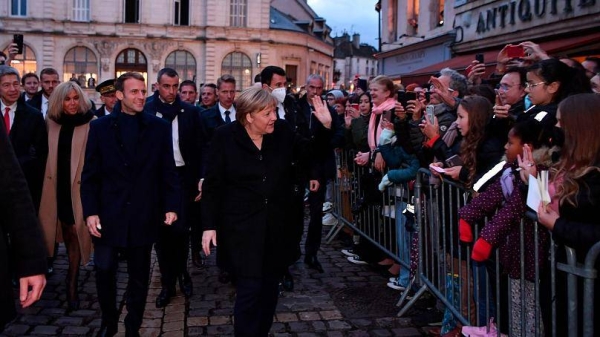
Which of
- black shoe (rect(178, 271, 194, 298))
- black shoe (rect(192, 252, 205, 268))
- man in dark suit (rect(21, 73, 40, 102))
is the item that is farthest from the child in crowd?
man in dark suit (rect(21, 73, 40, 102))

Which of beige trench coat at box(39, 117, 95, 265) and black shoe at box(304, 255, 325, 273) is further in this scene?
black shoe at box(304, 255, 325, 273)

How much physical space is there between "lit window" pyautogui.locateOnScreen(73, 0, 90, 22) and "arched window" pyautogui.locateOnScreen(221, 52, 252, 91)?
10724 millimetres

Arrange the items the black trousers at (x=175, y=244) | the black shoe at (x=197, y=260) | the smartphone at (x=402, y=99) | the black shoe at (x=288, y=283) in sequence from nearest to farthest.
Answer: the black trousers at (x=175, y=244), the smartphone at (x=402, y=99), the black shoe at (x=288, y=283), the black shoe at (x=197, y=260)

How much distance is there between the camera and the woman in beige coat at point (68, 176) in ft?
19.4

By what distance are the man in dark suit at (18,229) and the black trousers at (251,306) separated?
197cm

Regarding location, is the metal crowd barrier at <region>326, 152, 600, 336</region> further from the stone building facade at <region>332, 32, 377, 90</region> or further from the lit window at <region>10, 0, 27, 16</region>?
the stone building facade at <region>332, 32, 377, 90</region>

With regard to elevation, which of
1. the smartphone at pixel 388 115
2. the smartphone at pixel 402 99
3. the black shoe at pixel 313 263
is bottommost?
the black shoe at pixel 313 263

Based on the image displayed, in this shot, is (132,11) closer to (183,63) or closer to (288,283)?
(183,63)

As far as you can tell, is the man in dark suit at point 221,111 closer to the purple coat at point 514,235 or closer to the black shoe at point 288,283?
the black shoe at point 288,283

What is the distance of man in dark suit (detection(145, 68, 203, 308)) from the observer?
243 inches

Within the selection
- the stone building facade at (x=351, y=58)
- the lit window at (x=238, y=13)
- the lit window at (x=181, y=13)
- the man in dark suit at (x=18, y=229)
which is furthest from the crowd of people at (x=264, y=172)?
the stone building facade at (x=351, y=58)

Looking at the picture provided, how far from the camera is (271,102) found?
4.52m

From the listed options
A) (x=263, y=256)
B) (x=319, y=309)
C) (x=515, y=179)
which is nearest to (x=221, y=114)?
(x=319, y=309)

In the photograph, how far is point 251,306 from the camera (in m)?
4.43
